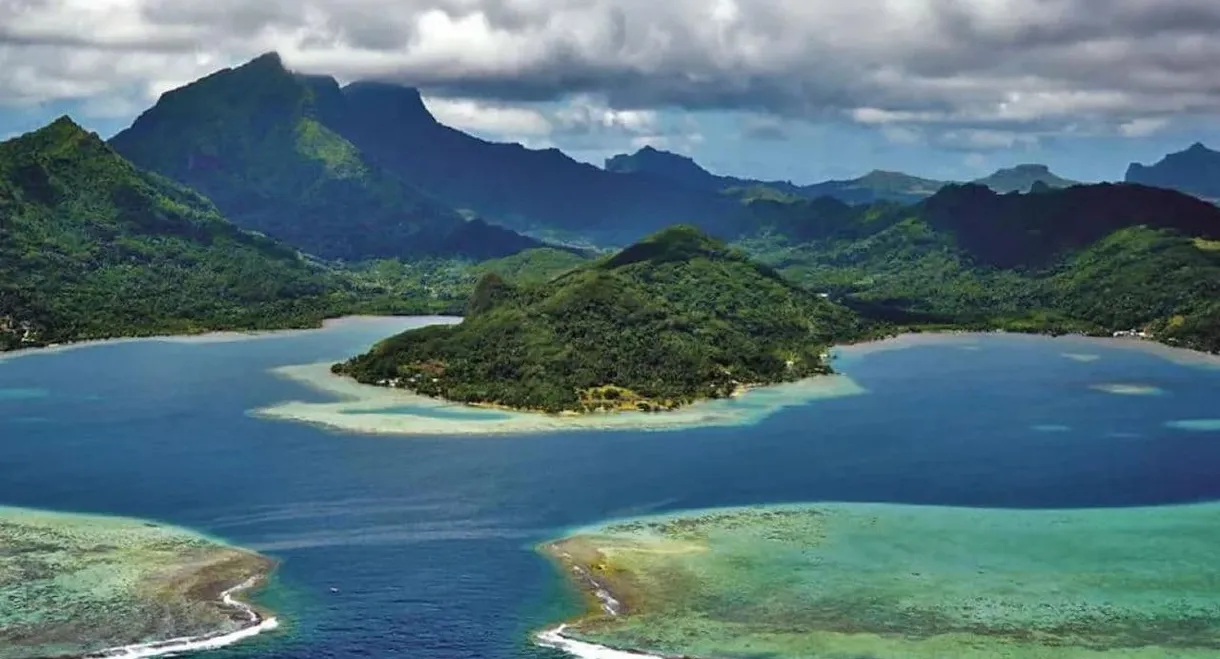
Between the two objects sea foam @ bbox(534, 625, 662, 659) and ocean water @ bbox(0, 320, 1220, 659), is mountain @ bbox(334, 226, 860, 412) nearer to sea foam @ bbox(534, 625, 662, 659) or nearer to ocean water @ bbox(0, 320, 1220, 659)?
ocean water @ bbox(0, 320, 1220, 659)

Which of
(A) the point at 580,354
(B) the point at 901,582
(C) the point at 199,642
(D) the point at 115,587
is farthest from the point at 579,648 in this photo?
(A) the point at 580,354

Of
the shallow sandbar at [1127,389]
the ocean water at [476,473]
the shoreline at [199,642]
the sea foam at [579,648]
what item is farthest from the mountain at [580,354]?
the sea foam at [579,648]

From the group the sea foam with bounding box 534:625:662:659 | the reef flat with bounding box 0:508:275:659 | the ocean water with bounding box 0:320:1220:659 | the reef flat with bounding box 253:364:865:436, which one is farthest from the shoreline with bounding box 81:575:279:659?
the reef flat with bounding box 253:364:865:436

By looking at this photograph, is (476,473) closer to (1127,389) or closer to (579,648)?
(579,648)

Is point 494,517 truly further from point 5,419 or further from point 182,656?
point 5,419

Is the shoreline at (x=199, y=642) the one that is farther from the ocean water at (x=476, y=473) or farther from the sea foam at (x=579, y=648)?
the sea foam at (x=579, y=648)

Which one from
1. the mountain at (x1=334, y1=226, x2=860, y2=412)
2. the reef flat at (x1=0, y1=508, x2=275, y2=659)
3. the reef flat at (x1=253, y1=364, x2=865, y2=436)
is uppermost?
the mountain at (x1=334, y1=226, x2=860, y2=412)
